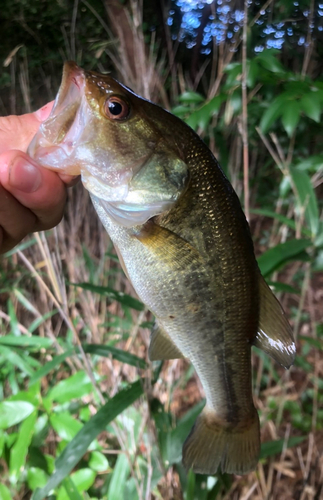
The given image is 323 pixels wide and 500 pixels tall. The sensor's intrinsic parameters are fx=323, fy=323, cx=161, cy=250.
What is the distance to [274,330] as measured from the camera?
0.76 m

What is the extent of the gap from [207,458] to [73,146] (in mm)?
840

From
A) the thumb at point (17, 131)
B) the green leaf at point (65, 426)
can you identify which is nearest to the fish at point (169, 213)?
the thumb at point (17, 131)

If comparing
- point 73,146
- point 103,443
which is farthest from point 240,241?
point 103,443

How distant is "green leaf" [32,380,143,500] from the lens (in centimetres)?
94

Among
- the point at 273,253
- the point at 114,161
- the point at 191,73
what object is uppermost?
the point at 191,73

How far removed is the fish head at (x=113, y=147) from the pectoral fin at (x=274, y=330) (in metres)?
0.32

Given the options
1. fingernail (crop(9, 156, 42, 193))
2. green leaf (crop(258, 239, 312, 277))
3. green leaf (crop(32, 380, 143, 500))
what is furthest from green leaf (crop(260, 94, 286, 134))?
green leaf (crop(32, 380, 143, 500))

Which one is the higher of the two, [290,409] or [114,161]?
[114,161]

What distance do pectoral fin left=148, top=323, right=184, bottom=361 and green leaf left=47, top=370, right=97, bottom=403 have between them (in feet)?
1.81

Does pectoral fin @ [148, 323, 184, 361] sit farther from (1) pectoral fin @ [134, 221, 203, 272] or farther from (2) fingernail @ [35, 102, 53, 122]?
(2) fingernail @ [35, 102, 53, 122]

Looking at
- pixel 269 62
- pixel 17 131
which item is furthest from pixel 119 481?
pixel 269 62

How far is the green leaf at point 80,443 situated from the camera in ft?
3.09

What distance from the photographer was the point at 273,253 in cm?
111

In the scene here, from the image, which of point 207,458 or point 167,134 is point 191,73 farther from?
Result: point 207,458
